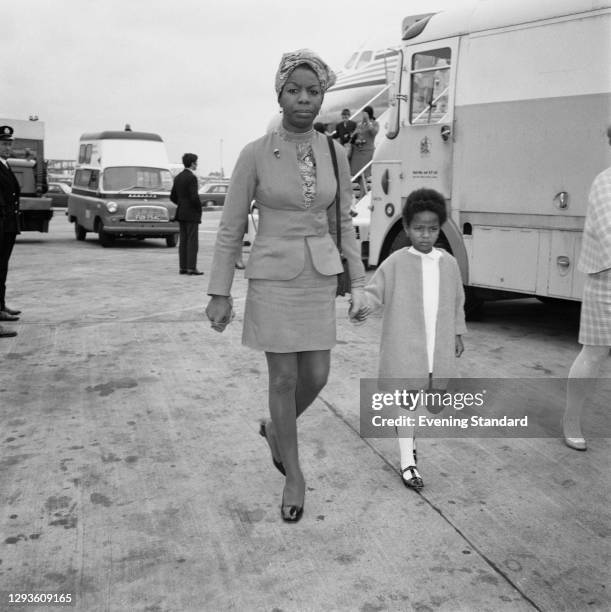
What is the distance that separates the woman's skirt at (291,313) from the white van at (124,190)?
1290 centimetres

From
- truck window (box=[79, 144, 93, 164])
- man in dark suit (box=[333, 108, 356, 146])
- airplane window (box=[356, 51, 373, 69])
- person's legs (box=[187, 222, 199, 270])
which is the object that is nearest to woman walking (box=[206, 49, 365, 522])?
person's legs (box=[187, 222, 199, 270])

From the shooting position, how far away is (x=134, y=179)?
17359mm

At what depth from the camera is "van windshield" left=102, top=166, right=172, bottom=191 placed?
17.2 m

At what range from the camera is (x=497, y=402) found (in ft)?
17.1

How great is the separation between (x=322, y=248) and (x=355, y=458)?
1.31 metres

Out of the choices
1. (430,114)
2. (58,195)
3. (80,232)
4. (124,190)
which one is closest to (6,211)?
(430,114)

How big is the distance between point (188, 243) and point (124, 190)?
584 cm

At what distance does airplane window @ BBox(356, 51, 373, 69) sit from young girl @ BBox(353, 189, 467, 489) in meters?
16.6

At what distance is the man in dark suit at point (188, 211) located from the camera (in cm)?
1173

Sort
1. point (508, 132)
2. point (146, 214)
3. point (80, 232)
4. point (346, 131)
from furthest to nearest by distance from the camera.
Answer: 1. point (80, 232)
2. point (146, 214)
3. point (346, 131)
4. point (508, 132)

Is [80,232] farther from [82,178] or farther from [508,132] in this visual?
[508,132]

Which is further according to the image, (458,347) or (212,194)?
(212,194)

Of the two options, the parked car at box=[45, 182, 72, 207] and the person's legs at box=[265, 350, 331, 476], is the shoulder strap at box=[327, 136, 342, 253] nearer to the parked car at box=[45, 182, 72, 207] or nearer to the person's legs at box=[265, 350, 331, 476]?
the person's legs at box=[265, 350, 331, 476]

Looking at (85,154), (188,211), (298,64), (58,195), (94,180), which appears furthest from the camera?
(58,195)
